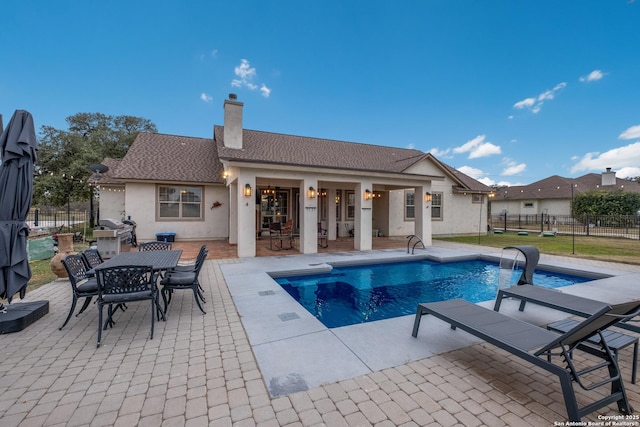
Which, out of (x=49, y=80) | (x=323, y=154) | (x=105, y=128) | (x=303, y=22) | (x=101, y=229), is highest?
(x=303, y=22)

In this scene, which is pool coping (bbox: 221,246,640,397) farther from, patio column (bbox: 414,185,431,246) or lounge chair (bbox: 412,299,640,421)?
patio column (bbox: 414,185,431,246)

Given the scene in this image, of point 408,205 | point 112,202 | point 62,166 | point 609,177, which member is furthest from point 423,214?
point 609,177

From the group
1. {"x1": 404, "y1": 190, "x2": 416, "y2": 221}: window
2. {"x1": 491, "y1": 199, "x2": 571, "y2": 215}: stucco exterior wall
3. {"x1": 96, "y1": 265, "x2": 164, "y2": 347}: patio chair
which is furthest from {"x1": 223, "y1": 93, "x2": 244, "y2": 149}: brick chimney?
{"x1": 491, "y1": 199, "x2": 571, "y2": 215}: stucco exterior wall

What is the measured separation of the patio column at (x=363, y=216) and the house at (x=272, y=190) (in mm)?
42

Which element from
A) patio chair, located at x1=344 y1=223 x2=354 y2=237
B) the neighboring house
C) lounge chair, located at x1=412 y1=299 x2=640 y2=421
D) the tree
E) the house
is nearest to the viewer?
lounge chair, located at x1=412 y1=299 x2=640 y2=421

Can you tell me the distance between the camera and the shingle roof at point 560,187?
27.6 meters

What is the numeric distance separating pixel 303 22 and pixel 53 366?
20.5 meters

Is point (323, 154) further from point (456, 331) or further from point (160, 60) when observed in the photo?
point (160, 60)

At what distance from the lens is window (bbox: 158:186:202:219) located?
12742 mm

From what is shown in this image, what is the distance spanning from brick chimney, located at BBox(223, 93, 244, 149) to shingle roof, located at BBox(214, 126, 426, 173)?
0.38 meters

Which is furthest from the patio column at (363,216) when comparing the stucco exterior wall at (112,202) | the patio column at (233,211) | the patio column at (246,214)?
the stucco exterior wall at (112,202)

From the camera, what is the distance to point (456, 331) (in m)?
3.72

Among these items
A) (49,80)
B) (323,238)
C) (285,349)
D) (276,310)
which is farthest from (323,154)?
(49,80)

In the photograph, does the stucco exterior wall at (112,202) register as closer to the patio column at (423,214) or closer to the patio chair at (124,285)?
the patio chair at (124,285)
